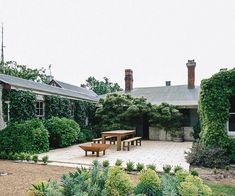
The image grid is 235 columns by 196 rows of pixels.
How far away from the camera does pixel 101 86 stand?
5597 centimetres

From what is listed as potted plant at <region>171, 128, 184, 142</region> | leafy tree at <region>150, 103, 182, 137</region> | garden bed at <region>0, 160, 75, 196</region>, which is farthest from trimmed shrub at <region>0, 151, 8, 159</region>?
potted plant at <region>171, 128, 184, 142</region>

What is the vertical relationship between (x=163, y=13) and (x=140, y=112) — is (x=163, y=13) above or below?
above

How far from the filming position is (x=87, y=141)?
19.7 m

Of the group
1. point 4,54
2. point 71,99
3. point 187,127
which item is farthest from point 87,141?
point 4,54

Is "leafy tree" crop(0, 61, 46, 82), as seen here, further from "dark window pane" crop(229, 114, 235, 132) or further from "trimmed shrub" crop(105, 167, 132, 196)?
"trimmed shrub" crop(105, 167, 132, 196)

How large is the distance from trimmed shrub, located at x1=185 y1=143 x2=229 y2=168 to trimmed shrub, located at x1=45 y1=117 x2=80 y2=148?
298 inches

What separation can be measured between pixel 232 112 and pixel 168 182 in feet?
29.7

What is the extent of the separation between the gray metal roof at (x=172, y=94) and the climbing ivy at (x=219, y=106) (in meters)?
8.34

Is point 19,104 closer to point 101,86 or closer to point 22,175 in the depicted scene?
point 22,175

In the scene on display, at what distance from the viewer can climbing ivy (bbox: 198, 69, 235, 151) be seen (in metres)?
11.0

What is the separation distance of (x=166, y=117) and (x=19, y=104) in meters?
10.2

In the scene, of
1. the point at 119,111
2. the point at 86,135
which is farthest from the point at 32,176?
the point at 119,111

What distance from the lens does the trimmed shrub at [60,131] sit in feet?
50.0

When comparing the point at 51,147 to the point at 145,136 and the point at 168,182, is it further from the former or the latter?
the point at 168,182
